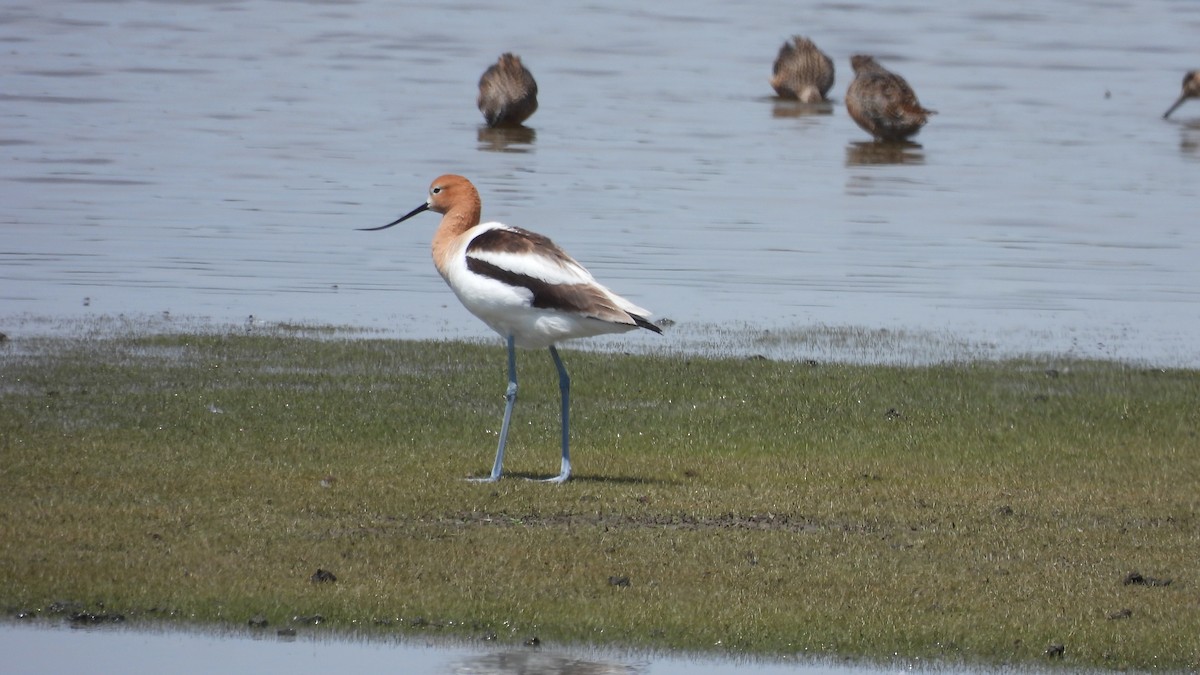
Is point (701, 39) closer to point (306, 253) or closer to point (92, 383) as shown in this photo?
point (306, 253)

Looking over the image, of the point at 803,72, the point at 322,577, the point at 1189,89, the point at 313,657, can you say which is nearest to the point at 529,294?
the point at 322,577

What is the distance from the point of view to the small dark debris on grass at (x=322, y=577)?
28.7 feet

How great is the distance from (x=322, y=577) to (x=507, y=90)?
21464mm

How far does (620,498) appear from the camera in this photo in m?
10.7

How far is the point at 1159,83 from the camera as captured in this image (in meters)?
39.5

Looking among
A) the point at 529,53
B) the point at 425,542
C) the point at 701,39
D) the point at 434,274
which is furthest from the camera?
the point at 701,39

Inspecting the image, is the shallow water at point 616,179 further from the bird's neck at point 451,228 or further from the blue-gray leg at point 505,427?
the blue-gray leg at point 505,427

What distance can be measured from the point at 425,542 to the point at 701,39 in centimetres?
3920

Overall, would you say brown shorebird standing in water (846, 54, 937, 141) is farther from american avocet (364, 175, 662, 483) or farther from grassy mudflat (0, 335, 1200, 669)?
american avocet (364, 175, 662, 483)

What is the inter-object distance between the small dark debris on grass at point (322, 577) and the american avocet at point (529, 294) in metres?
2.23

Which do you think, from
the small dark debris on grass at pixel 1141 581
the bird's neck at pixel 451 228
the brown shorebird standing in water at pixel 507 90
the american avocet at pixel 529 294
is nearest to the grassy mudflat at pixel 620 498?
the small dark debris on grass at pixel 1141 581

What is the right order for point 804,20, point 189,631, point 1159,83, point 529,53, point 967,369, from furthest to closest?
point 804,20, point 529,53, point 1159,83, point 967,369, point 189,631

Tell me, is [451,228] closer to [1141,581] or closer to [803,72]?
[1141,581]

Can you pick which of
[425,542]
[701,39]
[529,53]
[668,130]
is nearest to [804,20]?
[701,39]
